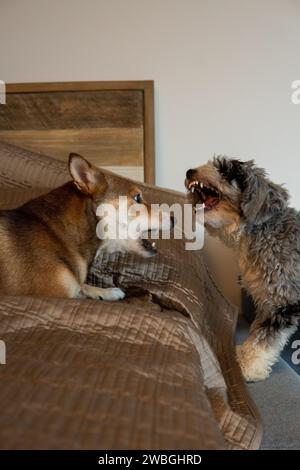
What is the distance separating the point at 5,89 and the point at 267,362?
183 cm

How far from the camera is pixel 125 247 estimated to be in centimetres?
152

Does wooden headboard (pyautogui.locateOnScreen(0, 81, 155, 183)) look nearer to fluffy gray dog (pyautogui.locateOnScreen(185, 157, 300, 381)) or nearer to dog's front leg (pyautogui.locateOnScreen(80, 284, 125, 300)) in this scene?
fluffy gray dog (pyautogui.locateOnScreen(185, 157, 300, 381))

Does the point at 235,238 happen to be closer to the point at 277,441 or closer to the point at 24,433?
the point at 277,441

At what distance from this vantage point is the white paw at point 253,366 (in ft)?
4.66

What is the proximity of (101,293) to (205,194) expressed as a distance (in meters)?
0.54

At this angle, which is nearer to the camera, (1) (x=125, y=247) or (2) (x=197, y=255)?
(1) (x=125, y=247)

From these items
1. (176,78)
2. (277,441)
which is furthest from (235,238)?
(176,78)

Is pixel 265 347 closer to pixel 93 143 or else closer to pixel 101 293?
pixel 101 293

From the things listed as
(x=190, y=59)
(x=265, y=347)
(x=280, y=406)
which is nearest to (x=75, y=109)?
(x=190, y=59)

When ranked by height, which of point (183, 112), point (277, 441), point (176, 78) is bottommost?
point (277, 441)

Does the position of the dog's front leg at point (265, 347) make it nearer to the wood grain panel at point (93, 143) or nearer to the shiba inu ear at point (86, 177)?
the shiba inu ear at point (86, 177)

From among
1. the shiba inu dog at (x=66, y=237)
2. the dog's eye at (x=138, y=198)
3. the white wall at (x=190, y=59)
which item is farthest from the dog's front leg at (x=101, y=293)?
the white wall at (x=190, y=59)

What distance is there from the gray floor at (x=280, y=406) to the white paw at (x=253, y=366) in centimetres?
2

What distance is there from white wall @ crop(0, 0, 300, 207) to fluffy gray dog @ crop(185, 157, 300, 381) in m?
0.75
